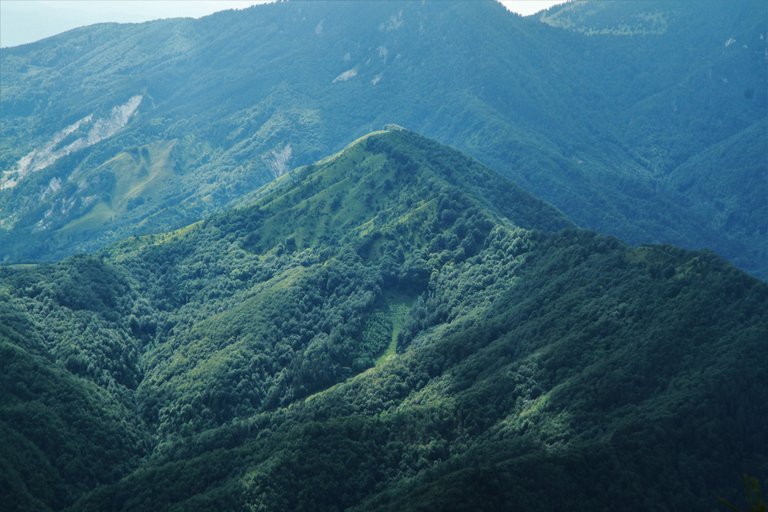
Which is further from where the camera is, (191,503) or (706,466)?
(191,503)

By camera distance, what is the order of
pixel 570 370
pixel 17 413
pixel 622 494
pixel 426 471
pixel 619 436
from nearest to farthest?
pixel 622 494
pixel 619 436
pixel 426 471
pixel 570 370
pixel 17 413

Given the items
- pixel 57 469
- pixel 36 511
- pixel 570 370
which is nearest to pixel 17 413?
pixel 57 469

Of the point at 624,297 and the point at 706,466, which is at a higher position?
the point at 624,297

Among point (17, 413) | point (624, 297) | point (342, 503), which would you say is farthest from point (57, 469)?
point (624, 297)

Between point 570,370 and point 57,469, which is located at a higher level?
point 570,370

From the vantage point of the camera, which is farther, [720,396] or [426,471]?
[426,471]

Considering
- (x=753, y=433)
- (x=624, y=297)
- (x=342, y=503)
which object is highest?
(x=624, y=297)

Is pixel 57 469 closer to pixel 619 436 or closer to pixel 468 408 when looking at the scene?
pixel 468 408

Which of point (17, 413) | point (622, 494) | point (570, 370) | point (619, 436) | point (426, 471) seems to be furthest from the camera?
point (17, 413)

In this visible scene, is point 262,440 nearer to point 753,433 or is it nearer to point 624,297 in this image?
point 624,297
